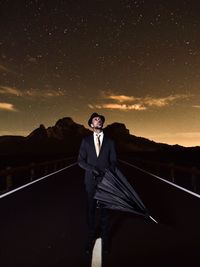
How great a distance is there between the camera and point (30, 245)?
739 centimetres

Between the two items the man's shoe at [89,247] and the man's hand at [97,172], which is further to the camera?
the man's shoe at [89,247]

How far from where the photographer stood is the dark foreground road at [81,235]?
252 inches

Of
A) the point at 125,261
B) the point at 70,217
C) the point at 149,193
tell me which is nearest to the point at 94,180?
the point at 125,261

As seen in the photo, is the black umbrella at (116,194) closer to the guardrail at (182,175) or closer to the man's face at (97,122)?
the man's face at (97,122)

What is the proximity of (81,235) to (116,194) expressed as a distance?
162cm

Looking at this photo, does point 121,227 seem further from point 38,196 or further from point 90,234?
point 38,196

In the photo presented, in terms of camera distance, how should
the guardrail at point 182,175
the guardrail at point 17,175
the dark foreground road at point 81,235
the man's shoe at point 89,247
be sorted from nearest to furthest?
1. the dark foreground road at point 81,235
2. the man's shoe at point 89,247
3. the guardrail at point 17,175
4. the guardrail at point 182,175

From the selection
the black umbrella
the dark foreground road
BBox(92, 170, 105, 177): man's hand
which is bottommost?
the dark foreground road

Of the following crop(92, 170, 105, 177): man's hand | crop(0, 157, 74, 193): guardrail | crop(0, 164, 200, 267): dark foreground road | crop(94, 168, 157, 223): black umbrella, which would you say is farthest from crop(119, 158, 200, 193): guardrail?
crop(92, 170, 105, 177): man's hand

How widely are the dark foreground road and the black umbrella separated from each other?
2.02 feet

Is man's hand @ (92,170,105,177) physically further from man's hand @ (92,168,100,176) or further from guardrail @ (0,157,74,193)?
guardrail @ (0,157,74,193)

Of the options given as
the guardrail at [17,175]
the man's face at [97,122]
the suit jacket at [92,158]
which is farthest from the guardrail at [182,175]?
the man's face at [97,122]

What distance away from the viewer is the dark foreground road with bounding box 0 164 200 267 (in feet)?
21.0

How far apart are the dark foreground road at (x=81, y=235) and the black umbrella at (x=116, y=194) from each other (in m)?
0.62
